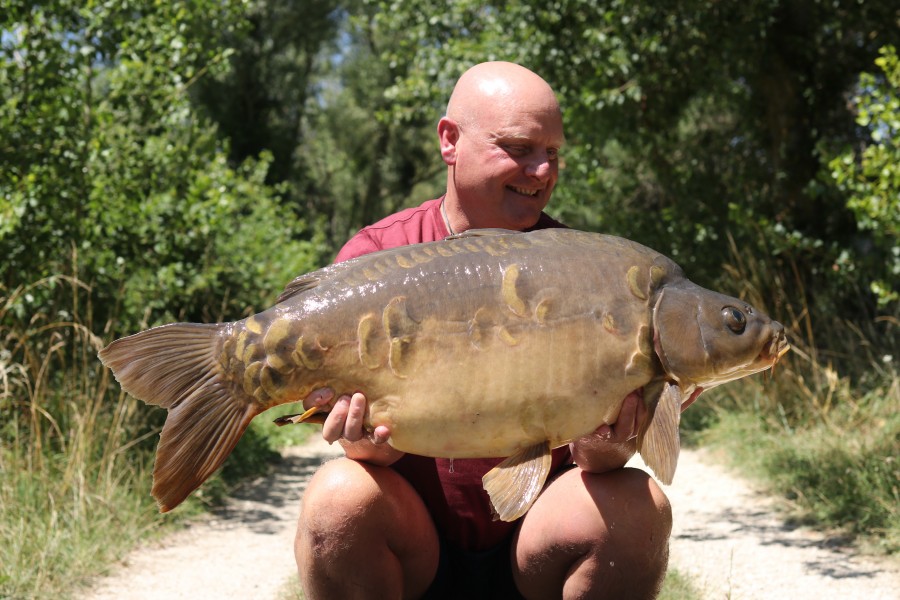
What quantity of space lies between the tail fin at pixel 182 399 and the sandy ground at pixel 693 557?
74.8 inches

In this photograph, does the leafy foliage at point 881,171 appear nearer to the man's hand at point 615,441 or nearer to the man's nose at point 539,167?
the man's nose at point 539,167

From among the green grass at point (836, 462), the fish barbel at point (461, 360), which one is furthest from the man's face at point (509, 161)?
the green grass at point (836, 462)

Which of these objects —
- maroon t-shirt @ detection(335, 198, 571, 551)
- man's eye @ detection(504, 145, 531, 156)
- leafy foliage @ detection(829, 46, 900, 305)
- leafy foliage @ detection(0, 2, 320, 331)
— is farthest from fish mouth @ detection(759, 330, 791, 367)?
leafy foliage @ detection(0, 2, 320, 331)

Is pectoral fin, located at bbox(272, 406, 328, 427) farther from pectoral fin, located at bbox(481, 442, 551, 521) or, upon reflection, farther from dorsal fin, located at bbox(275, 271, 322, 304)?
pectoral fin, located at bbox(481, 442, 551, 521)

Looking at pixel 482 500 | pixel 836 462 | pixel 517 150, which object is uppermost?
pixel 517 150

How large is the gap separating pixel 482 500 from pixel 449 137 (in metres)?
1.00

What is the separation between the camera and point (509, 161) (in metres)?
2.65

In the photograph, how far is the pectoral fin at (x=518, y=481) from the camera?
7.26ft

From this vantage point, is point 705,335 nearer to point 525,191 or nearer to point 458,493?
point 525,191

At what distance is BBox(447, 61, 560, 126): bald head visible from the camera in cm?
267

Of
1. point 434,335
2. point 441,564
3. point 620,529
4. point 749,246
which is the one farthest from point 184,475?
point 749,246

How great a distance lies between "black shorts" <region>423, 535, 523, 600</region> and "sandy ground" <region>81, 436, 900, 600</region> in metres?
0.93

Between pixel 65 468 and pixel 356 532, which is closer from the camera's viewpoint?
pixel 356 532

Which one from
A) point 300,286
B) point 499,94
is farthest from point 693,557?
point 300,286
